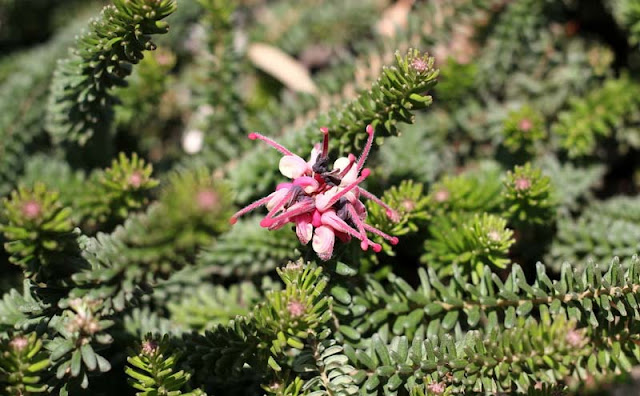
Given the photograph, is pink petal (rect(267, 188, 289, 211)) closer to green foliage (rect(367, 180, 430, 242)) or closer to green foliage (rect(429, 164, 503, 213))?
green foliage (rect(367, 180, 430, 242))

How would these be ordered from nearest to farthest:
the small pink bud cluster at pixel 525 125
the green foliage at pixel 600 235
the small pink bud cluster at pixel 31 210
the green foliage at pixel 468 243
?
1. the small pink bud cluster at pixel 31 210
2. the green foliage at pixel 468 243
3. the green foliage at pixel 600 235
4. the small pink bud cluster at pixel 525 125

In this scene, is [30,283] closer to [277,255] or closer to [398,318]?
[277,255]

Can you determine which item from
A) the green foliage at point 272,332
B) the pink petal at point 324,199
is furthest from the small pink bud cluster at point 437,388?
the pink petal at point 324,199

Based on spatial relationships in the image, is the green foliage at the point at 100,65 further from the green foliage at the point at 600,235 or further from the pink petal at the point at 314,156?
the green foliage at the point at 600,235

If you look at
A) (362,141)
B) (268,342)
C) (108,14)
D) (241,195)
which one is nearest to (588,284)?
(362,141)

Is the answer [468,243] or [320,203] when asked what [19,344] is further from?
[468,243]

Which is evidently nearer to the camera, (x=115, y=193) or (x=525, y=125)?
(x=115, y=193)

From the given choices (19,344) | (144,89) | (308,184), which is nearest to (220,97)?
(144,89)
